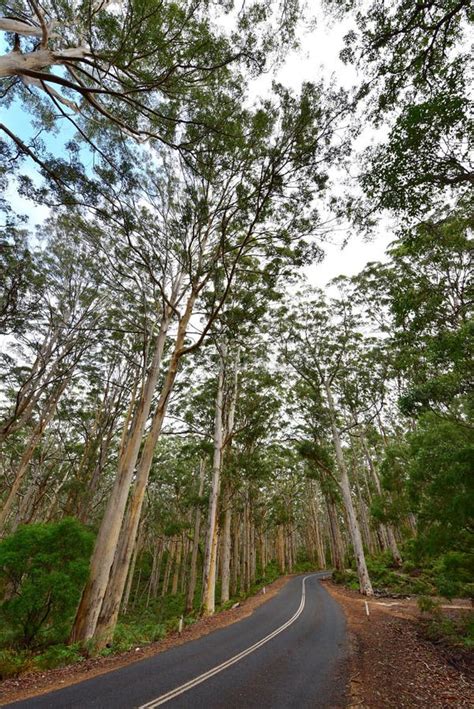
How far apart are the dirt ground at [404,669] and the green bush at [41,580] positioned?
25.0ft

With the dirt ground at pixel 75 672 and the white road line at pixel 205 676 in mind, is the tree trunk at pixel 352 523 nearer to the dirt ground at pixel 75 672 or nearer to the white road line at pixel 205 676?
the white road line at pixel 205 676

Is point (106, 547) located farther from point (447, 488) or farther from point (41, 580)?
point (447, 488)

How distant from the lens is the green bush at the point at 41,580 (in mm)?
8953

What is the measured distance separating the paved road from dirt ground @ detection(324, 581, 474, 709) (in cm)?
41

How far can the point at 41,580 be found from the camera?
9000 mm

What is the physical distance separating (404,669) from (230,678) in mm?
3336

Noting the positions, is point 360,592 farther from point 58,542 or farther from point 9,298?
point 9,298

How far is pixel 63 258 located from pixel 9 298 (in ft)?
11.5

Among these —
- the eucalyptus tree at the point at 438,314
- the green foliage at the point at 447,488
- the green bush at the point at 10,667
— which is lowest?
the green bush at the point at 10,667

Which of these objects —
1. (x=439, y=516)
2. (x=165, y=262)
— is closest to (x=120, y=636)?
(x=439, y=516)

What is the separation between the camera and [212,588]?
12.7 m

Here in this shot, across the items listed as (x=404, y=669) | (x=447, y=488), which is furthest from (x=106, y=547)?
(x=447, y=488)

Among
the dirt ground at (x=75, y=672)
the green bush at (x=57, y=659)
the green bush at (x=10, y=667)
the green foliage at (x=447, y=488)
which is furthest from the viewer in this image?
the green foliage at (x=447, y=488)

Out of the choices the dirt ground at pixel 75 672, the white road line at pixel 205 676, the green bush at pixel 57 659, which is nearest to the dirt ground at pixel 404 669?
the white road line at pixel 205 676
